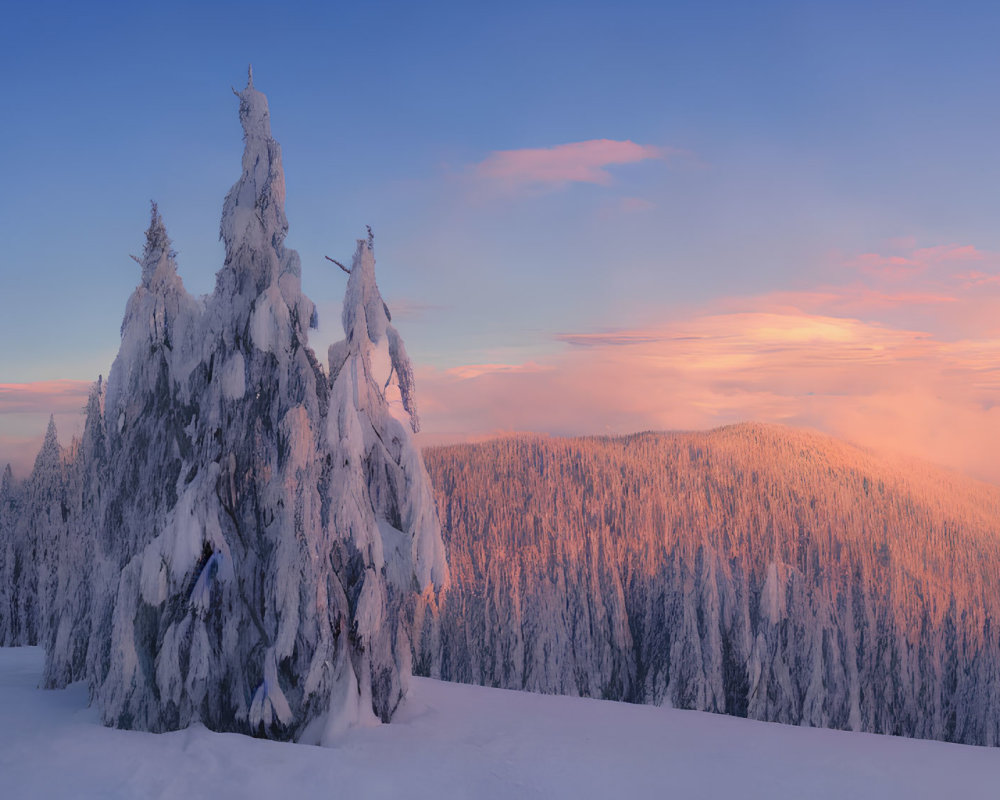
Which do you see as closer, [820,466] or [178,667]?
[178,667]

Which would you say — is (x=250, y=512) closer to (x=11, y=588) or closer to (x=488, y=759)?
(x=488, y=759)

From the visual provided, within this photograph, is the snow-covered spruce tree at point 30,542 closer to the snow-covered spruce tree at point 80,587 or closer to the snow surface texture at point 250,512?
the snow-covered spruce tree at point 80,587

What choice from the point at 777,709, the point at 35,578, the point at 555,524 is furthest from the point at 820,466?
the point at 35,578

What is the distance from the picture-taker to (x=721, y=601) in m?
38.3

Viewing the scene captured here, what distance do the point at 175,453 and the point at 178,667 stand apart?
2.54m

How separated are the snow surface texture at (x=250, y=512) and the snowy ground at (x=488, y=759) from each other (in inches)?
27.5

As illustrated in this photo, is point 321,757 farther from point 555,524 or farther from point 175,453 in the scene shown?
point 555,524

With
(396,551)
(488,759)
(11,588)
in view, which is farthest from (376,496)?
(11,588)

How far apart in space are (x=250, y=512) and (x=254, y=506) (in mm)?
86

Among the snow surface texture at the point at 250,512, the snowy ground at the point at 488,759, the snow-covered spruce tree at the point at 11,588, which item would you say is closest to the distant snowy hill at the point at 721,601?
the snow-covered spruce tree at the point at 11,588

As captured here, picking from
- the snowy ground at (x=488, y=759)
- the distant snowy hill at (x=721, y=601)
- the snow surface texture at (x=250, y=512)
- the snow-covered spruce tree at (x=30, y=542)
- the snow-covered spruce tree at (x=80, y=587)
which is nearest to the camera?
the snowy ground at (x=488, y=759)

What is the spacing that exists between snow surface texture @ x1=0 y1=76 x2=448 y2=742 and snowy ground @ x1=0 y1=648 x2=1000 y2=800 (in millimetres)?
698

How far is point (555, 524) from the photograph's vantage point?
47.6 metres

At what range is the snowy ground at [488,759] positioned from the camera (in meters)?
6.94
